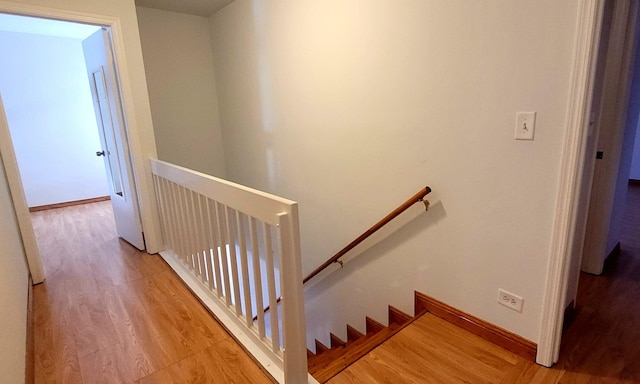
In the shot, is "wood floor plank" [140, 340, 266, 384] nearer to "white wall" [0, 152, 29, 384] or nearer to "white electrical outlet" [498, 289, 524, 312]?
"white wall" [0, 152, 29, 384]

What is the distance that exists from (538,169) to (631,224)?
2.96m

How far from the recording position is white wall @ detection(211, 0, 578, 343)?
1.48 metres

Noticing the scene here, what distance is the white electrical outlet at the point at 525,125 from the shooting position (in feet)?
4.79

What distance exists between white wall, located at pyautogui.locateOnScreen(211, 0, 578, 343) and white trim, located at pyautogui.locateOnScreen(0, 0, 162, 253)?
109cm

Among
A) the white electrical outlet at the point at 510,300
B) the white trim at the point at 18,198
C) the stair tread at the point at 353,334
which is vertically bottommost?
the stair tread at the point at 353,334

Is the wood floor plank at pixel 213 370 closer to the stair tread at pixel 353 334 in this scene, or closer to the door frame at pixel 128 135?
the stair tread at pixel 353 334

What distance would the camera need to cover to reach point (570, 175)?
139cm

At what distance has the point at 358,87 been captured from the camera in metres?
2.23

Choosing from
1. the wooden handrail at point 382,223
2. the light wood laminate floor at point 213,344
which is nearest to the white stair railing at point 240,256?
the light wood laminate floor at point 213,344

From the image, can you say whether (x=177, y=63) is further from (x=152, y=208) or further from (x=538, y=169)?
(x=538, y=169)

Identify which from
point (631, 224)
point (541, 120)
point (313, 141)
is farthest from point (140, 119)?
point (631, 224)

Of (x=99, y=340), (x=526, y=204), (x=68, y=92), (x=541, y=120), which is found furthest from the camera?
(x=68, y=92)

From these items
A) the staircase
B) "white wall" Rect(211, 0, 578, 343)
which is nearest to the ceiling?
"white wall" Rect(211, 0, 578, 343)

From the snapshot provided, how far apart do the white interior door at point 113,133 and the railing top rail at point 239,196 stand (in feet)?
3.10
